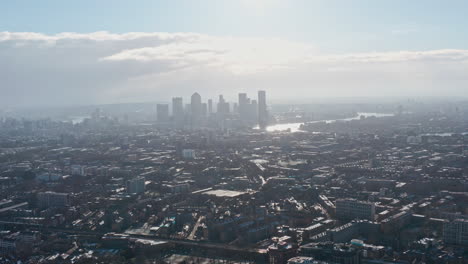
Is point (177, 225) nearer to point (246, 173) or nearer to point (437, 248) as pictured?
point (437, 248)

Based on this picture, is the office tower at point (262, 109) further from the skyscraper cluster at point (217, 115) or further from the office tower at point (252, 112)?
the office tower at point (252, 112)

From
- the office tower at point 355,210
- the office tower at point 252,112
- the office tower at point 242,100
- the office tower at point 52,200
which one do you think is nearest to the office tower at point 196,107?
the office tower at point 242,100

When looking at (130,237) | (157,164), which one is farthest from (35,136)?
(130,237)

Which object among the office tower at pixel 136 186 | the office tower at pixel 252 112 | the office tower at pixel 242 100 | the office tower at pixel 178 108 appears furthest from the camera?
the office tower at pixel 242 100

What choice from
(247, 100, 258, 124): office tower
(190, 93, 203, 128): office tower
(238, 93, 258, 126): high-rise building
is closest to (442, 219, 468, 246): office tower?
(190, 93, 203, 128): office tower

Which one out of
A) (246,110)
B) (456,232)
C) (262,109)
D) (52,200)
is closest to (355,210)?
(456,232)

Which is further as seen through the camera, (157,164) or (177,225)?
(157,164)
